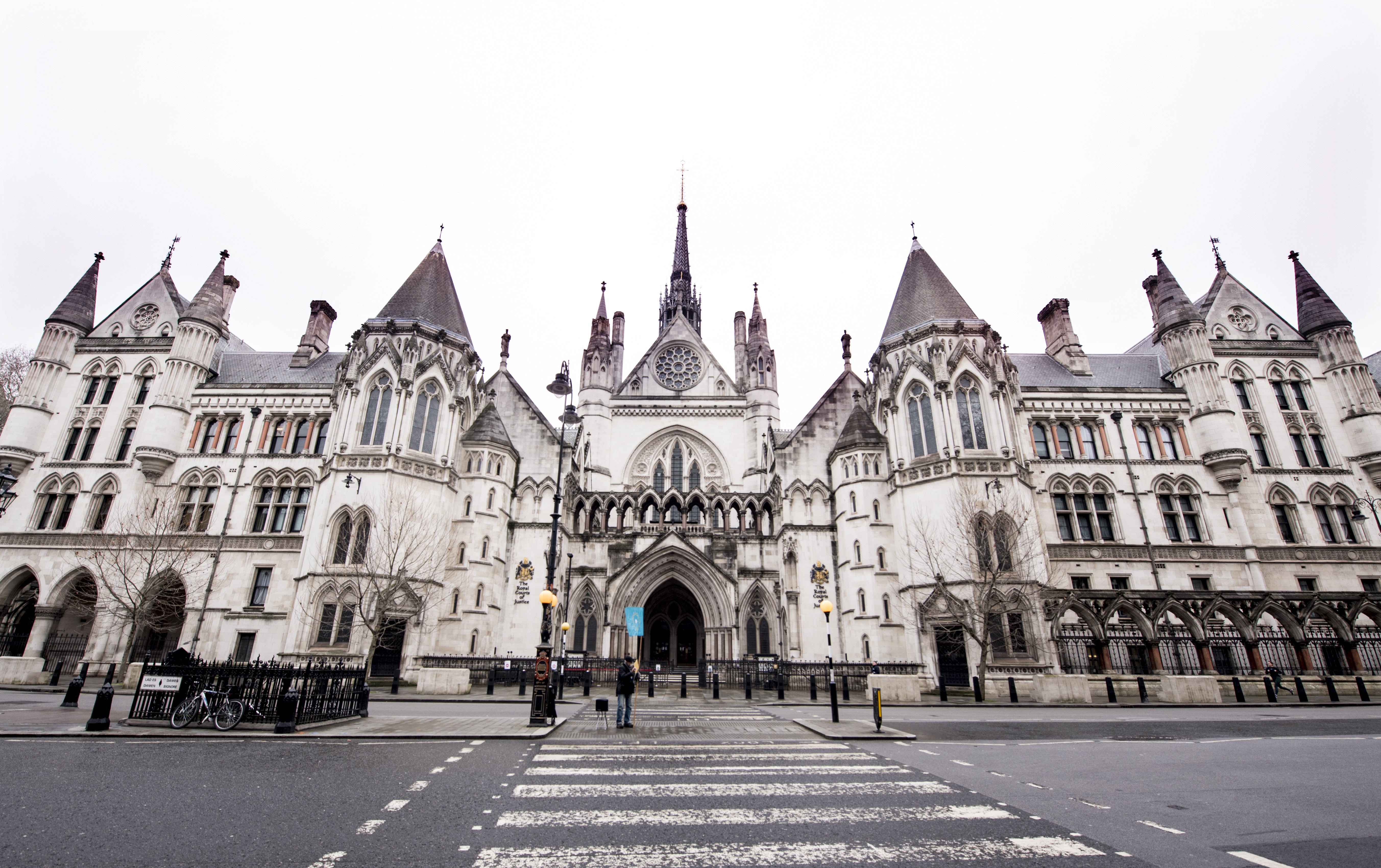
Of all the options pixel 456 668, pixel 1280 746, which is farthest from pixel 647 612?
pixel 1280 746

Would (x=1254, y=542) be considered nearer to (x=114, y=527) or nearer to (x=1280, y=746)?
(x=1280, y=746)

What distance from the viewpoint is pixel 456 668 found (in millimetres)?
20844

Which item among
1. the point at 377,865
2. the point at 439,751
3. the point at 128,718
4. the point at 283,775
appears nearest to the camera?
the point at 377,865

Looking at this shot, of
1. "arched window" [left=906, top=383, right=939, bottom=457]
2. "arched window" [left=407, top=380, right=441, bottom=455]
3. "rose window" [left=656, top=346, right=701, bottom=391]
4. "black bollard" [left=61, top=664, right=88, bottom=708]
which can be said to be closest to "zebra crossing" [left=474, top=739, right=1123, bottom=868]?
"black bollard" [left=61, top=664, right=88, bottom=708]

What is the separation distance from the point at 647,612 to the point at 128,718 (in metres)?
24.3

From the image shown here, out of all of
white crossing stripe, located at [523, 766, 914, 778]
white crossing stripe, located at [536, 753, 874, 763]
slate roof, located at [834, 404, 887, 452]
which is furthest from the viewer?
slate roof, located at [834, 404, 887, 452]

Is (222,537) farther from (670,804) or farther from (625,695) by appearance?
(670,804)

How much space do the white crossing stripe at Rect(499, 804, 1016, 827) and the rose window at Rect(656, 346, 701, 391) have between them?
32475 mm

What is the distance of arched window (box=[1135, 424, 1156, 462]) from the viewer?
98.6 ft

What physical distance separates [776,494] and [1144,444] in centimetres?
1803

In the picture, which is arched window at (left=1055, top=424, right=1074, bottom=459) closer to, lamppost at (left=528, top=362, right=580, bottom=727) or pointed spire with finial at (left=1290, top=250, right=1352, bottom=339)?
pointed spire with finial at (left=1290, top=250, right=1352, bottom=339)

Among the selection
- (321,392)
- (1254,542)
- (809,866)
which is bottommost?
(809,866)

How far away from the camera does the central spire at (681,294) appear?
53.3m

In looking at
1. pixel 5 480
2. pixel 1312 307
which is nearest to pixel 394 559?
pixel 5 480
